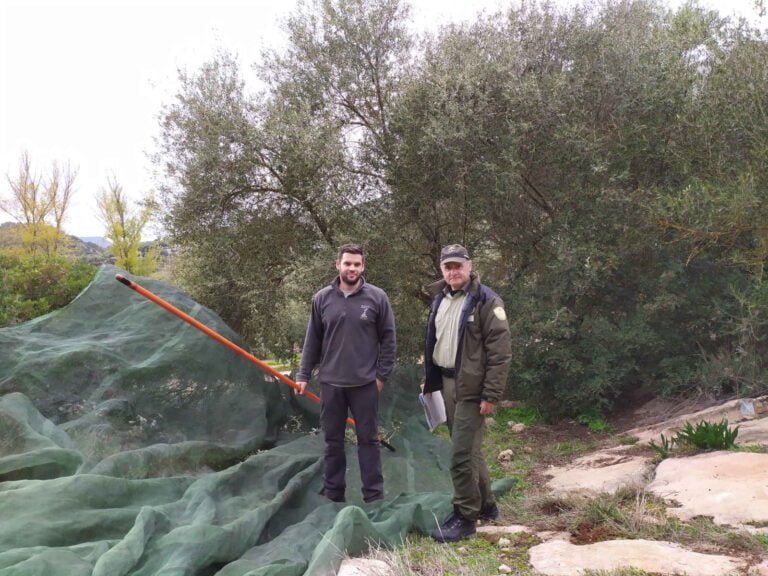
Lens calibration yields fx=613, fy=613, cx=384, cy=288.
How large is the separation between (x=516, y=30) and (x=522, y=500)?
22.6 feet

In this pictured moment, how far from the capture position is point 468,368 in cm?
385

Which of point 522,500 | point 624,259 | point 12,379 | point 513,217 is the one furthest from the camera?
point 513,217

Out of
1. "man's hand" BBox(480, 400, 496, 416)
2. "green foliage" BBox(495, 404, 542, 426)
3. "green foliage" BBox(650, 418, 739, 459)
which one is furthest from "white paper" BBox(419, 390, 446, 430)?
"green foliage" BBox(495, 404, 542, 426)

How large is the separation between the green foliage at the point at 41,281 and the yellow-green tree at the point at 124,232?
58.3 feet

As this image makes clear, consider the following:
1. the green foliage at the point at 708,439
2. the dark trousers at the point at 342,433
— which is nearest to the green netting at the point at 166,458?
the dark trousers at the point at 342,433

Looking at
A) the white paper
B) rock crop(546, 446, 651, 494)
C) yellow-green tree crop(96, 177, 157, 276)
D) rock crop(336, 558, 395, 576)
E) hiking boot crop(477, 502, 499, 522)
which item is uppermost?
yellow-green tree crop(96, 177, 157, 276)

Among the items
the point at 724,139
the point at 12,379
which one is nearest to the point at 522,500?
the point at 12,379

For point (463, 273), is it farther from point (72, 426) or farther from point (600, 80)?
point (600, 80)

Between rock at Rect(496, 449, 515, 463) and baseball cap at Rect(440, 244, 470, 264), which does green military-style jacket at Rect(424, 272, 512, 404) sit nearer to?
baseball cap at Rect(440, 244, 470, 264)

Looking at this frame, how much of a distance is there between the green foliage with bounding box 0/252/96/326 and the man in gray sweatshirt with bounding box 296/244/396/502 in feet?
22.0

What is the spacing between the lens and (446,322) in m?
4.07

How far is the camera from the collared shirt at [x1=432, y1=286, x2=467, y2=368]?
4.03 m

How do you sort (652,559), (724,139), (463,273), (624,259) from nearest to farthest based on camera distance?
(652,559) < (463,273) < (724,139) < (624,259)

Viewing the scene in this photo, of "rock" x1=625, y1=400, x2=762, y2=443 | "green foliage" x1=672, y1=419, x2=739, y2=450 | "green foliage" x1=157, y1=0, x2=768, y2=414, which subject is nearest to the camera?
"green foliage" x1=672, y1=419, x2=739, y2=450
